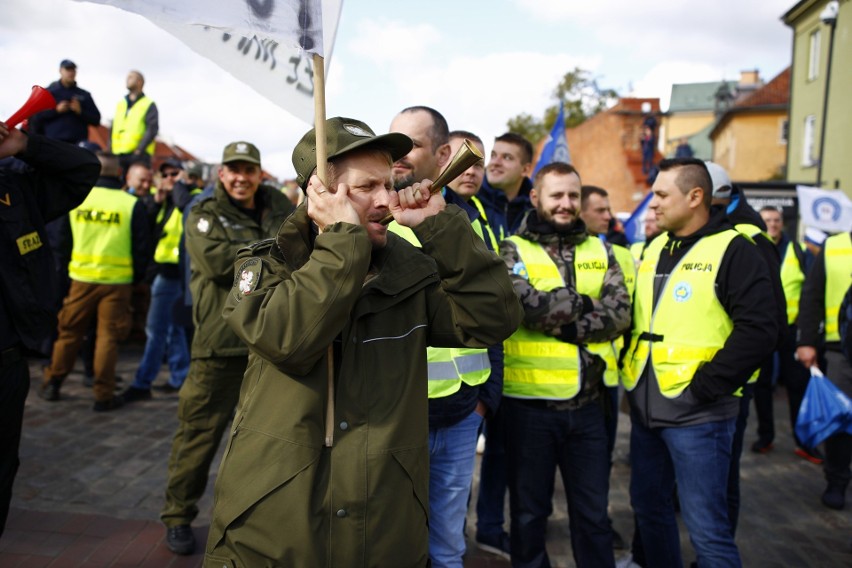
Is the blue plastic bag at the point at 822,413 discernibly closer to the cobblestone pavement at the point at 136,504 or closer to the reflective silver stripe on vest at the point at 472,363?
the cobblestone pavement at the point at 136,504

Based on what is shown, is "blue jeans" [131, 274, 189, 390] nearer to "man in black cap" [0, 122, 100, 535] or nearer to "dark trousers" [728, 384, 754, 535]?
"man in black cap" [0, 122, 100, 535]

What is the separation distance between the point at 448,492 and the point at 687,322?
1.41m

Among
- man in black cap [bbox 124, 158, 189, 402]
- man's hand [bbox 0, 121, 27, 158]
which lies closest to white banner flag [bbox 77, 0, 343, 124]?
man's hand [bbox 0, 121, 27, 158]

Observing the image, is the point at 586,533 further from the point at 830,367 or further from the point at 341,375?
the point at 830,367

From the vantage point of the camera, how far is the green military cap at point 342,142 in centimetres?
197

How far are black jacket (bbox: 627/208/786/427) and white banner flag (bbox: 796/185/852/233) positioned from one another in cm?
459

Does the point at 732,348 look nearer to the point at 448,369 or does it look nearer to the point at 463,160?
the point at 448,369

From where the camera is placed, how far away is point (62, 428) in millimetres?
5871

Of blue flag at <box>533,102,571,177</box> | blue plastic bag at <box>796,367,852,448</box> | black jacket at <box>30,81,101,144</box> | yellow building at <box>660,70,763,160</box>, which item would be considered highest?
yellow building at <box>660,70,763,160</box>

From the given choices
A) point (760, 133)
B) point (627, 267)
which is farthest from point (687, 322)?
point (760, 133)

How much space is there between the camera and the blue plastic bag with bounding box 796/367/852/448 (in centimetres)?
471

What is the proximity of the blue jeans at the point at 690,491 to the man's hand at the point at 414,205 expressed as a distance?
190 cm

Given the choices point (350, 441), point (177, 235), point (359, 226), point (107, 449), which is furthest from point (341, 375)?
point (177, 235)

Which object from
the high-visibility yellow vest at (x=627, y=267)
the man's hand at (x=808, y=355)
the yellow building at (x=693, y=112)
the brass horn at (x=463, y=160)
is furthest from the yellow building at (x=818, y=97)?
the yellow building at (x=693, y=112)
